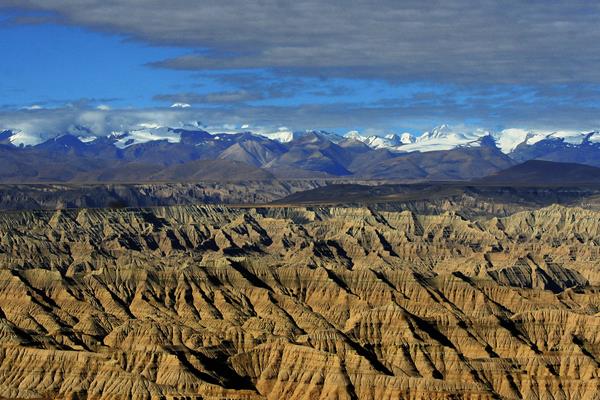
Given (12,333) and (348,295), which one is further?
(348,295)

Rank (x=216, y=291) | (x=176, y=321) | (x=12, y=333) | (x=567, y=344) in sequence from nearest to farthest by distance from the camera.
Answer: (x=12, y=333), (x=567, y=344), (x=176, y=321), (x=216, y=291)

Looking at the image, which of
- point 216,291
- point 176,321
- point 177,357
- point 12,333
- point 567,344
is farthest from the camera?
point 216,291

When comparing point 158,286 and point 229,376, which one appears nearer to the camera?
point 229,376

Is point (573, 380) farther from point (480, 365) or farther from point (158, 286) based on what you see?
point (158, 286)

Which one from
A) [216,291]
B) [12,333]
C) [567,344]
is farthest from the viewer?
[216,291]

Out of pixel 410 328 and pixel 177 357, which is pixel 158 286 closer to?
pixel 410 328

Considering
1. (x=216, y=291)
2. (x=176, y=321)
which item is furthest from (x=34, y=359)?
(x=216, y=291)

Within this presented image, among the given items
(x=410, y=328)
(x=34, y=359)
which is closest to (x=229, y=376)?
(x=34, y=359)

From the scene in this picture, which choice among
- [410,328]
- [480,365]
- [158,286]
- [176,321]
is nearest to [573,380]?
[480,365]

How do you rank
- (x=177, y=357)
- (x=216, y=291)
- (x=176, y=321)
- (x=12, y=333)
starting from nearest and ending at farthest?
(x=177, y=357)
(x=12, y=333)
(x=176, y=321)
(x=216, y=291)
